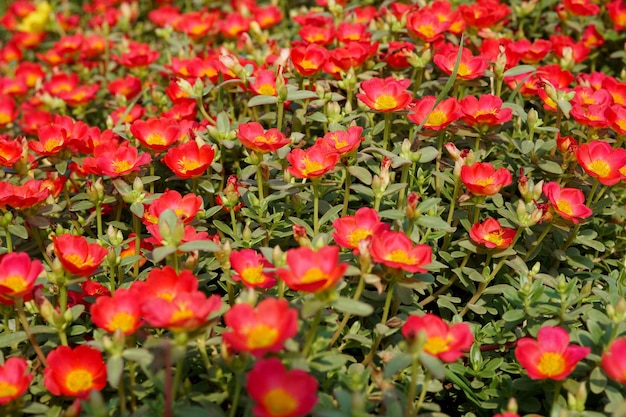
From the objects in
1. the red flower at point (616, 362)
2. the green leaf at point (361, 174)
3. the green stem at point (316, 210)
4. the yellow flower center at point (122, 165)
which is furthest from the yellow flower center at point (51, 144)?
the red flower at point (616, 362)

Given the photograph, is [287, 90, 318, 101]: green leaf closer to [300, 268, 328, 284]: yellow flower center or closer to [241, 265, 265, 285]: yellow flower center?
[241, 265, 265, 285]: yellow flower center

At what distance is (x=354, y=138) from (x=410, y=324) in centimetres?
83

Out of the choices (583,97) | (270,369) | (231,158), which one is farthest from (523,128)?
(270,369)

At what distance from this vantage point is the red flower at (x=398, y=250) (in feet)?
7.11

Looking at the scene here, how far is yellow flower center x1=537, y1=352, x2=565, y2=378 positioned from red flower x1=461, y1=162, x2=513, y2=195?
65 centimetres

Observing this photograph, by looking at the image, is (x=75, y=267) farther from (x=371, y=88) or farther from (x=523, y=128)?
(x=523, y=128)

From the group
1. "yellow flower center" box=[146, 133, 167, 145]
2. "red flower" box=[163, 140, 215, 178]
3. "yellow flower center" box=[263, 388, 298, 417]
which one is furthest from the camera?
"yellow flower center" box=[146, 133, 167, 145]

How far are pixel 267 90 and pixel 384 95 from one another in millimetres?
583

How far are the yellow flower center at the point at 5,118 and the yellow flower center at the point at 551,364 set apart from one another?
3279 millimetres

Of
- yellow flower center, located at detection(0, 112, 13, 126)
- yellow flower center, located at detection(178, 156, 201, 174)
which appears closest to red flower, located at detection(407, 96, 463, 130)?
yellow flower center, located at detection(178, 156, 201, 174)

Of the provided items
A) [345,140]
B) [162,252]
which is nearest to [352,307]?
[162,252]

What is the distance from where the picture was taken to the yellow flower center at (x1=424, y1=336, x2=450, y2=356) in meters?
2.07

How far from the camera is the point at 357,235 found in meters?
2.38

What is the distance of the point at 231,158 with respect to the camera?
10.9 feet
